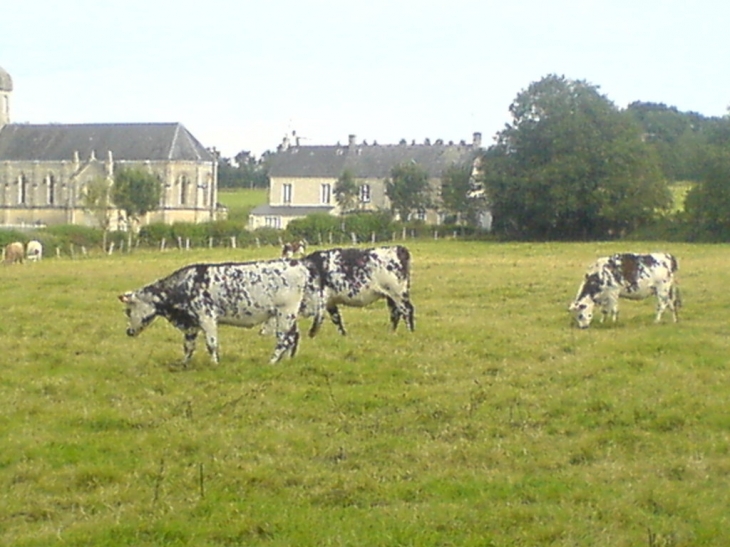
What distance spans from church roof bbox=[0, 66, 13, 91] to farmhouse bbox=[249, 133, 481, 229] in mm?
31204

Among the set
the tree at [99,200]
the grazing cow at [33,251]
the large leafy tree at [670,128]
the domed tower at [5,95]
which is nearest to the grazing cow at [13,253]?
the grazing cow at [33,251]

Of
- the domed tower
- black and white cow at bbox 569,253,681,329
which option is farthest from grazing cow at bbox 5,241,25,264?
the domed tower

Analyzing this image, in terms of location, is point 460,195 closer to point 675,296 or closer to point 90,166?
point 90,166

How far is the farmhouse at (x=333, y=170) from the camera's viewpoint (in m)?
107

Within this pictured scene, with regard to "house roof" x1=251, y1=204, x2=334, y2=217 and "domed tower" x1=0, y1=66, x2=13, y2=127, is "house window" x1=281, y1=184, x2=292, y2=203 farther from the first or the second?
"domed tower" x1=0, y1=66, x2=13, y2=127

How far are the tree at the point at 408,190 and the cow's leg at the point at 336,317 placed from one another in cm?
7586

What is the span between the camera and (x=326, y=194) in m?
109

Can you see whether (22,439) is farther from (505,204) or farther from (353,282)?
(505,204)

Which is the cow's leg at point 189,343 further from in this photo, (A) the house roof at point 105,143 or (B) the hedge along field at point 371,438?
(A) the house roof at point 105,143

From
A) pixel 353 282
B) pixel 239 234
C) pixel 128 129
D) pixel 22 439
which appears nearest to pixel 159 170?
pixel 128 129

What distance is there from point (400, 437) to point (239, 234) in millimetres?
59315

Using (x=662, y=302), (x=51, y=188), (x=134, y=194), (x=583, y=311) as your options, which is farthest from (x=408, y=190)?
(x=583, y=311)

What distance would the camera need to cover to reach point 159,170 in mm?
109500

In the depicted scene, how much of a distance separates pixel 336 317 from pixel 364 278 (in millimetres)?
863
